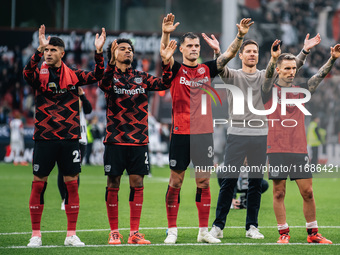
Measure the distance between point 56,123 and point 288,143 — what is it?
8.43 feet

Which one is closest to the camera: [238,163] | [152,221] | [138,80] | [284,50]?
[138,80]

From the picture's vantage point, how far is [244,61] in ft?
24.2

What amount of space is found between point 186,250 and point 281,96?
2031mm

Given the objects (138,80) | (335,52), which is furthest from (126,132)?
(335,52)

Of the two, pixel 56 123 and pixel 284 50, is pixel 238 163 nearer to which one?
pixel 56 123

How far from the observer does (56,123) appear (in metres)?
6.72

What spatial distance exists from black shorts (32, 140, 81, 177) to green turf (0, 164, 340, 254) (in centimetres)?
82

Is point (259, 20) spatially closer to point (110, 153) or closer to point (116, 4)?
point (116, 4)

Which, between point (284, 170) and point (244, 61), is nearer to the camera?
point (284, 170)

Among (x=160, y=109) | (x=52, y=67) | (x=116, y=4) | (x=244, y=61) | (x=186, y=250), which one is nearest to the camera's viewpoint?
(x=186, y=250)

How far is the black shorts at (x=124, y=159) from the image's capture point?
274 inches

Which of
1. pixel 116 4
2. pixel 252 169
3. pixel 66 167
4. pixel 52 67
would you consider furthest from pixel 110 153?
pixel 116 4

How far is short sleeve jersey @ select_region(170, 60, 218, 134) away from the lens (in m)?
7.06

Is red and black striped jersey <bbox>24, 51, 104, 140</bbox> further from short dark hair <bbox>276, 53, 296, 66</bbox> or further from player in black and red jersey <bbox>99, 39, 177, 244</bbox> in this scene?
short dark hair <bbox>276, 53, 296, 66</bbox>
